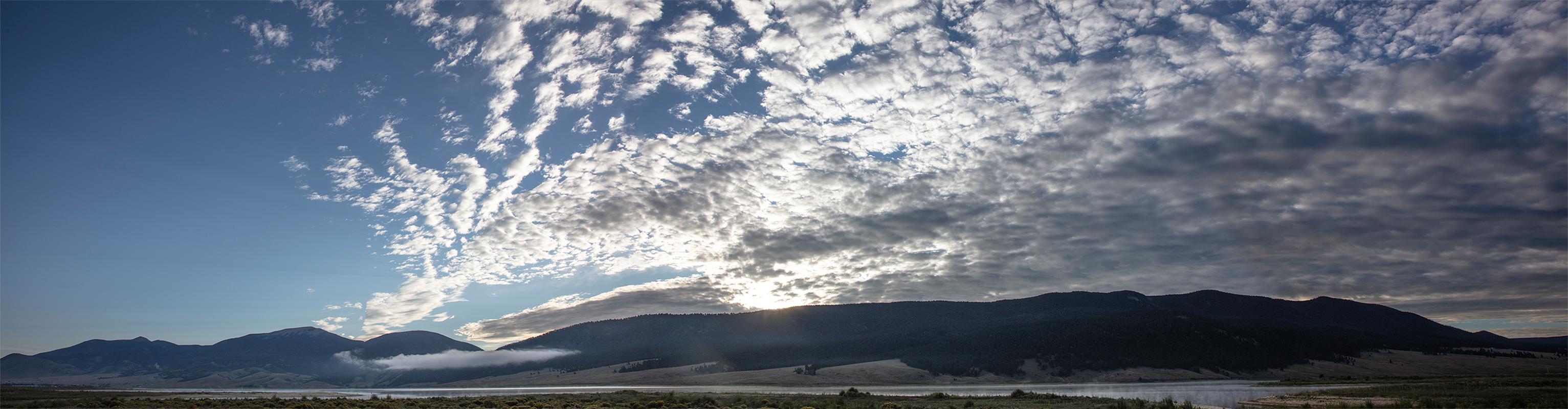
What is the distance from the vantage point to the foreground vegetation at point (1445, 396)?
38.3 metres

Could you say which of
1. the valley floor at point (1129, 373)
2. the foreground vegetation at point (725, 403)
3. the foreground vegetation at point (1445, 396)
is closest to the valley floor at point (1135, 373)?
the valley floor at point (1129, 373)

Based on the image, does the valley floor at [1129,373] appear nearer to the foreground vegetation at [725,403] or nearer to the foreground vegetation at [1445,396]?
the foreground vegetation at [725,403]

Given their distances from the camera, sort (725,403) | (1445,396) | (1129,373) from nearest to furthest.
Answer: (1445,396)
(725,403)
(1129,373)

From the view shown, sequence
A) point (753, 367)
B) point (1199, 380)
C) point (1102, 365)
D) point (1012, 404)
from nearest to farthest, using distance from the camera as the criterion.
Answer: point (1012, 404), point (1199, 380), point (1102, 365), point (753, 367)

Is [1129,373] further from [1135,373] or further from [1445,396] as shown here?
[1445,396]

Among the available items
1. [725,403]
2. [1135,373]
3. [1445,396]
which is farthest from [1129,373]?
[725,403]

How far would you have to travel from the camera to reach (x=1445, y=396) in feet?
147

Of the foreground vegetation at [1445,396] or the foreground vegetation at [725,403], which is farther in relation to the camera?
the foreground vegetation at [725,403]

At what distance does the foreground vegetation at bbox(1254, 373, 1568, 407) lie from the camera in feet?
126

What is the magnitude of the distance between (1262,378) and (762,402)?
112 metres

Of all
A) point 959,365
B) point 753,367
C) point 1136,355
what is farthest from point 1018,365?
point 753,367

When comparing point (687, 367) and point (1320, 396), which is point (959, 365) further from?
point (1320, 396)

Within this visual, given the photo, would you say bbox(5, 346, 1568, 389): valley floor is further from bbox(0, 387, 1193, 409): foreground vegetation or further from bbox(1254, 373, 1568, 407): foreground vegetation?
bbox(1254, 373, 1568, 407): foreground vegetation

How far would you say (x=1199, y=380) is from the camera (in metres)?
123
